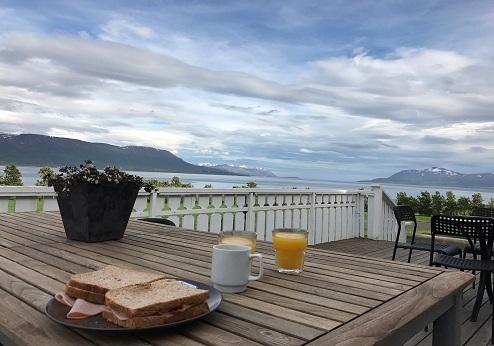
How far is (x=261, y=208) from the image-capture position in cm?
555

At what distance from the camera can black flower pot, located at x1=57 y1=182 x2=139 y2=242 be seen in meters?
1.96

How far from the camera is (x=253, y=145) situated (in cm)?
3400

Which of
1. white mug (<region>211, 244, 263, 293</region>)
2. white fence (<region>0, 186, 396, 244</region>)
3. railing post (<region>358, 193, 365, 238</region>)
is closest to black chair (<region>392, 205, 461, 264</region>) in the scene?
white fence (<region>0, 186, 396, 244</region>)

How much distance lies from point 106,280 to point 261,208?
457 centimetres

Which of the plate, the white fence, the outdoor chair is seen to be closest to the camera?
the plate

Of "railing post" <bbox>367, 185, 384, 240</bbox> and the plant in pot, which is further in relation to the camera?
"railing post" <bbox>367, 185, 384, 240</bbox>

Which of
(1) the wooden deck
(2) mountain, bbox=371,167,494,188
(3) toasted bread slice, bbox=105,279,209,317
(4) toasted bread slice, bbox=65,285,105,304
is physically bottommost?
(1) the wooden deck

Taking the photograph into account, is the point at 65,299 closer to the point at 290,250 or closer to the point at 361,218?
the point at 290,250

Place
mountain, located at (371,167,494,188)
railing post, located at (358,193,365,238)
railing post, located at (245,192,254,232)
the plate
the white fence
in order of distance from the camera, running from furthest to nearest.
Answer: mountain, located at (371,167,494,188) → railing post, located at (358,193,365,238) → railing post, located at (245,192,254,232) → the white fence → the plate

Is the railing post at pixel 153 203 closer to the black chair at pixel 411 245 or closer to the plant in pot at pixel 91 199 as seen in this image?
the plant in pot at pixel 91 199

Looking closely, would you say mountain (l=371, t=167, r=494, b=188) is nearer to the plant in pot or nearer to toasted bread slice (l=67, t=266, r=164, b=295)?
the plant in pot

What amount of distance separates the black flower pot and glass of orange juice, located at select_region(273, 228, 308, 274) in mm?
986

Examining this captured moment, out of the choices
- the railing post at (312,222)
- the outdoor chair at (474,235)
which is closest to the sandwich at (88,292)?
the outdoor chair at (474,235)

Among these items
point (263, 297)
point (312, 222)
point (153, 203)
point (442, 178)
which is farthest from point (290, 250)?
point (442, 178)
